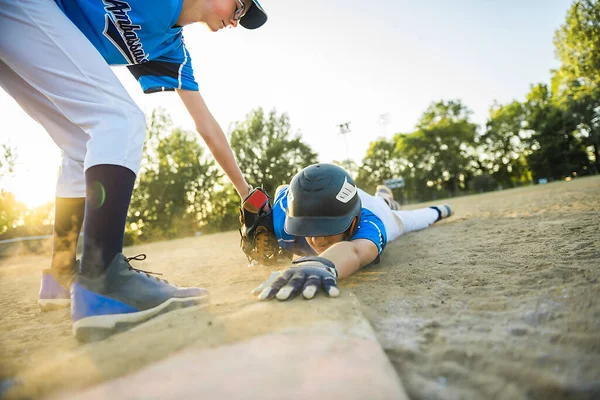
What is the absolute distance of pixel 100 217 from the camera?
4.74 ft

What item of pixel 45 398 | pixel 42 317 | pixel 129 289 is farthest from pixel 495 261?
pixel 42 317

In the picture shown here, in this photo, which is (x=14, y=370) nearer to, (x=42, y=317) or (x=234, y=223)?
(x=42, y=317)

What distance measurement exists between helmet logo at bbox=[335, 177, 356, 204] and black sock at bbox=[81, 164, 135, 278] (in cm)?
141

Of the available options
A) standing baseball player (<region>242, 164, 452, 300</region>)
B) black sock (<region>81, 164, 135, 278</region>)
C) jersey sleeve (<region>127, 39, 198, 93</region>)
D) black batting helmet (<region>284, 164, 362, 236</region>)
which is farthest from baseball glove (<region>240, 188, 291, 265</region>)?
black sock (<region>81, 164, 135, 278</region>)

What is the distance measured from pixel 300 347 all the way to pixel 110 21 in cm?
163

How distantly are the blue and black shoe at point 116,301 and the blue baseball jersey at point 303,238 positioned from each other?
133 cm

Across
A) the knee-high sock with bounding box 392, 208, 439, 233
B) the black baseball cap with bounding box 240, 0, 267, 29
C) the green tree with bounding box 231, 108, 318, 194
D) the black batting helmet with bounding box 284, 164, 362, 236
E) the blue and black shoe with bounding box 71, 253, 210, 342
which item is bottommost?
the knee-high sock with bounding box 392, 208, 439, 233

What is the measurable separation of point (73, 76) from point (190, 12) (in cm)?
76

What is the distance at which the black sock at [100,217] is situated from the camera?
143cm

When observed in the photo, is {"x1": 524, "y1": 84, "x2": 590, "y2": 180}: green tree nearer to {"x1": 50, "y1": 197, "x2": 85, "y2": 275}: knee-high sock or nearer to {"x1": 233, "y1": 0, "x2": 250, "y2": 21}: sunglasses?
{"x1": 233, "y1": 0, "x2": 250, "y2": 21}: sunglasses

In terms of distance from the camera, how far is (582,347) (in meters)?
0.96

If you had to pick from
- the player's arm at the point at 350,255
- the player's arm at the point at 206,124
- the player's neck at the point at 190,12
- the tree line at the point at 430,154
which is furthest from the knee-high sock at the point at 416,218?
the tree line at the point at 430,154

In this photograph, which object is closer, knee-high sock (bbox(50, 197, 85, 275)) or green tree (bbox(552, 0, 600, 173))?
knee-high sock (bbox(50, 197, 85, 275))

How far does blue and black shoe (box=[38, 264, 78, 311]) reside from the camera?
2.05m
